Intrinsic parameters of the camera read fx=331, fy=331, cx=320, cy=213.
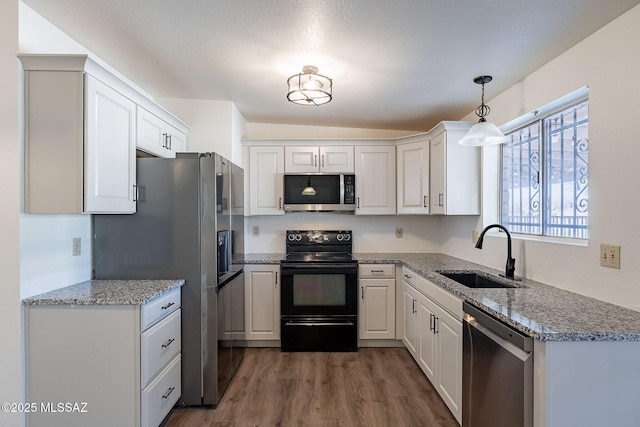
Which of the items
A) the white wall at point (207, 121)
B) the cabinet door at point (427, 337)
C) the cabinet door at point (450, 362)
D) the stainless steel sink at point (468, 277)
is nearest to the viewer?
the cabinet door at point (450, 362)

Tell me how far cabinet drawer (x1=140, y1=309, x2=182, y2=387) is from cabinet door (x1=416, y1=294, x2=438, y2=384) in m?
1.76

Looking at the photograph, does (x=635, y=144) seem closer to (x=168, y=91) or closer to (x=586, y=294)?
(x=586, y=294)

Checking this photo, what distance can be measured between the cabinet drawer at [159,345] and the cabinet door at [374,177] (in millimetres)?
2081

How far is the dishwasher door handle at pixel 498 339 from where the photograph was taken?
1.34m

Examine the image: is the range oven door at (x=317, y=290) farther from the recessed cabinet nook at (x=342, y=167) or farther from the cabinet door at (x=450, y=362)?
the cabinet door at (x=450, y=362)

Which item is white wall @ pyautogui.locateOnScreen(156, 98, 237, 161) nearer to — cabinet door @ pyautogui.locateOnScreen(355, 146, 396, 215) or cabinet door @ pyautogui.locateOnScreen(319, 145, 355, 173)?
cabinet door @ pyautogui.locateOnScreen(319, 145, 355, 173)

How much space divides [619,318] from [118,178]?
263 cm

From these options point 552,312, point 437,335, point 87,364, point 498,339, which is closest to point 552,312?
point 552,312

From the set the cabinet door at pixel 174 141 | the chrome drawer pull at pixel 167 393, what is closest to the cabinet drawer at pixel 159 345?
the chrome drawer pull at pixel 167 393

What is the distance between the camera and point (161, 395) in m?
1.95

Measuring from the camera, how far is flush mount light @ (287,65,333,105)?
7.30ft

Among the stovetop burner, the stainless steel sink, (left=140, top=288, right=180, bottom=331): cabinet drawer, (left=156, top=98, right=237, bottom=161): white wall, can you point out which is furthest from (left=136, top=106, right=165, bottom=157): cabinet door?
the stainless steel sink

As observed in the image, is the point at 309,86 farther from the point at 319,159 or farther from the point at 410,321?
the point at 410,321

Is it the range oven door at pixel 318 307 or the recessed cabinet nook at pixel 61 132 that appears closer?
the recessed cabinet nook at pixel 61 132
